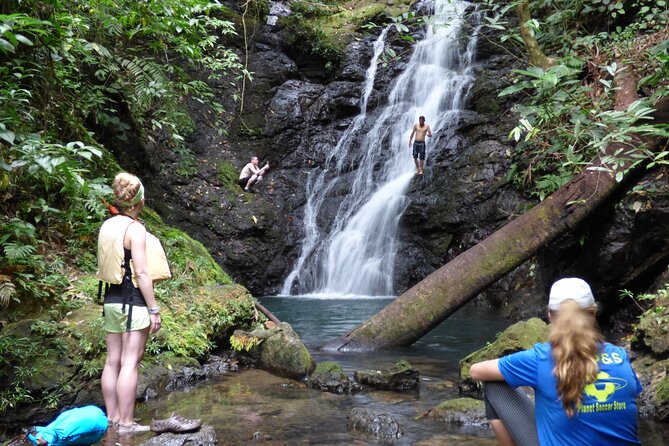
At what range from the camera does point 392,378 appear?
587cm

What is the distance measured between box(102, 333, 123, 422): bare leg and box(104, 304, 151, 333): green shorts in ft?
0.24

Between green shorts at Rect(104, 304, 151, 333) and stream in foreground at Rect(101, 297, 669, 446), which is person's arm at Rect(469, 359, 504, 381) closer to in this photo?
stream in foreground at Rect(101, 297, 669, 446)

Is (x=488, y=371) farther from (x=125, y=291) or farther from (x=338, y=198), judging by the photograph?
(x=338, y=198)

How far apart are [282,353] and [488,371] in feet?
12.1

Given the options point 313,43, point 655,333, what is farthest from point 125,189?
point 313,43

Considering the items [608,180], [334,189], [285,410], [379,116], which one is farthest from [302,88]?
[285,410]

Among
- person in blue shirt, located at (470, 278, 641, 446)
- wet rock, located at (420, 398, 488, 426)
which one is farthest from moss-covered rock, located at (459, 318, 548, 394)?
person in blue shirt, located at (470, 278, 641, 446)

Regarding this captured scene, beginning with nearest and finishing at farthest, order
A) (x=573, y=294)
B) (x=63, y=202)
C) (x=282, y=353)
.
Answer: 1. (x=573, y=294)
2. (x=282, y=353)
3. (x=63, y=202)

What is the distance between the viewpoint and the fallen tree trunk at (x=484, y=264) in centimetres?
728

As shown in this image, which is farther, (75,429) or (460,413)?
(460,413)

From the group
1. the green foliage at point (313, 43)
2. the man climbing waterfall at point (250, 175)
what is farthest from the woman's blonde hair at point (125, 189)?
the green foliage at point (313, 43)

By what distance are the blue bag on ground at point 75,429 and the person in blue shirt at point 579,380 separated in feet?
7.13

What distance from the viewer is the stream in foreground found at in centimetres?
434

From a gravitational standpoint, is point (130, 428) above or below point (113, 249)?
below
